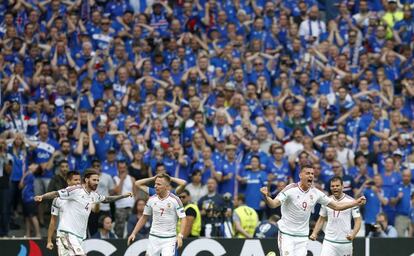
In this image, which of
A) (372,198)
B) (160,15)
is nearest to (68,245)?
(372,198)

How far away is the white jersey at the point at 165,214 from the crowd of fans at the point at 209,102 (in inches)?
102

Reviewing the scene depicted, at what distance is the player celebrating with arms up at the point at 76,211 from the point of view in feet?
68.6

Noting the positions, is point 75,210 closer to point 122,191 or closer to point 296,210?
point 296,210

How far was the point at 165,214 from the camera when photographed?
21.2m

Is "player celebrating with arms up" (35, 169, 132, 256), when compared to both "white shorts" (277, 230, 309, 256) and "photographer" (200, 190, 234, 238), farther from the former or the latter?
"photographer" (200, 190, 234, 238)

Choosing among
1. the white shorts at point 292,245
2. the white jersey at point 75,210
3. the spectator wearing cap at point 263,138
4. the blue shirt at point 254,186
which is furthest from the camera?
the spectator wearing cap at point 263,138

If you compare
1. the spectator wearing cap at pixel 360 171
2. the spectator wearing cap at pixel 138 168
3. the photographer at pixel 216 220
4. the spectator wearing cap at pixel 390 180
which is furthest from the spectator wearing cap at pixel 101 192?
the spectator wearing cap at pixel 390 180

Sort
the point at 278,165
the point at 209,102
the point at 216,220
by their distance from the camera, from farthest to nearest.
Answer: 1. the point at 209,102
2. the point at 278,165
3. the point at 216,220

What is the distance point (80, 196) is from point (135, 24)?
10.1m

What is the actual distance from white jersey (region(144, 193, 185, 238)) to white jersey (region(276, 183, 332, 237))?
6.09 ft

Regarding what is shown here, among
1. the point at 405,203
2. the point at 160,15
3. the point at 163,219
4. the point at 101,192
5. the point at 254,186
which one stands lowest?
the point at 163,219

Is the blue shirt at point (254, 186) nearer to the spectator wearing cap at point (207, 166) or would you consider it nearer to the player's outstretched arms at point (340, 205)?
the spectator wearing cap at point (207, 166)

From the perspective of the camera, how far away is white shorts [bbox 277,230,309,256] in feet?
67.8

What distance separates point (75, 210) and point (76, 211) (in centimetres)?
3
